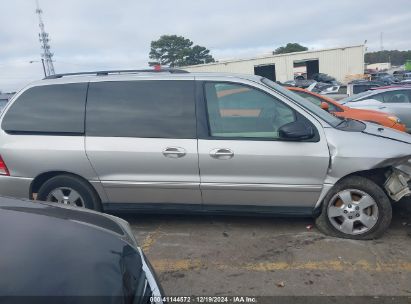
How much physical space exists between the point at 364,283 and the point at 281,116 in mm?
1737

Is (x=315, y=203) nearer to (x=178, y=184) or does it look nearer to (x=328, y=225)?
(x=328, y=225)

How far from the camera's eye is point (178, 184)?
4105 millimetres

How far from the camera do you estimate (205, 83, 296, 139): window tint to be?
158 inches

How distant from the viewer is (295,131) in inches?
150

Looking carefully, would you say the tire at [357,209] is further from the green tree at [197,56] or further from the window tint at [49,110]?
the green tree at [197,56]

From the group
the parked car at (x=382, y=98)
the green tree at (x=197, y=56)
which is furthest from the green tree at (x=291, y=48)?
the parked car at (x=382, y=98)

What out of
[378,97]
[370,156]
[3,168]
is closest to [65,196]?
[3,168]

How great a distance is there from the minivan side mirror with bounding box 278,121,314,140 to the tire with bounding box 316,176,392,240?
1.99 ft

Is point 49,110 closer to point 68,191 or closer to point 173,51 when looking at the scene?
point 68,191

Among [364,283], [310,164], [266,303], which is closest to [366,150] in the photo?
[310,164]

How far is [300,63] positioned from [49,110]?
160ft

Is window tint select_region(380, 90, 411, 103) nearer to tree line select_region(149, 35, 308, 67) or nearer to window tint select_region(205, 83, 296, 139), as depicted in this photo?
window tint select_region(205, 83, 296, 139)

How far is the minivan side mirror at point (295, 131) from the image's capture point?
3801 mm

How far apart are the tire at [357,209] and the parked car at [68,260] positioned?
2349 millimetres
